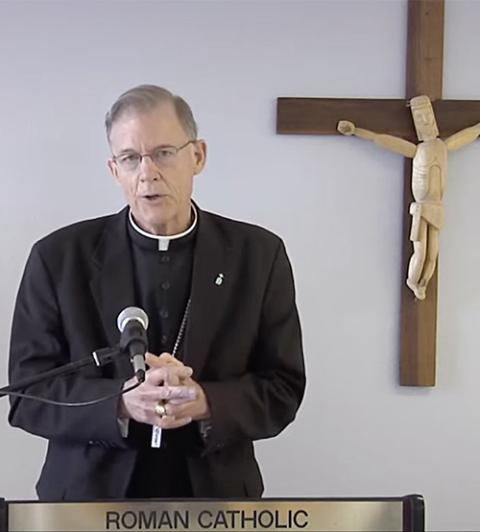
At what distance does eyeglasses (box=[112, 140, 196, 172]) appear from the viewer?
153 centimetres

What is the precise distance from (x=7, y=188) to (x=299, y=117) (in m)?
0.90

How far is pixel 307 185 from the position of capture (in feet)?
8.54

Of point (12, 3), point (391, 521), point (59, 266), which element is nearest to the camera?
point (391, 521)

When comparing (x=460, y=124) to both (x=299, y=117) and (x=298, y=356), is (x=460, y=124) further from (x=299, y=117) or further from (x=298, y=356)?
(x=298, y=356)

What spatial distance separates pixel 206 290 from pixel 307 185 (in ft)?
3.52

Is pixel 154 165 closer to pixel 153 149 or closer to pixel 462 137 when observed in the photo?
pixel 153 149

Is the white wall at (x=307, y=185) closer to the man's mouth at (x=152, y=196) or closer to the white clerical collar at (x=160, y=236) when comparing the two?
the white clerical collar at (x=160, y=236)

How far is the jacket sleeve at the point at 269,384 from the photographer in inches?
59.1

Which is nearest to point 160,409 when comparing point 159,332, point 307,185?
point 159,332

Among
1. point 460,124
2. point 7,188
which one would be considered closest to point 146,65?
point 7,188

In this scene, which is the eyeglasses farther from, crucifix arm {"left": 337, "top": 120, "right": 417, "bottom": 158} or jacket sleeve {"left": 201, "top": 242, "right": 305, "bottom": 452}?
crucifix arm {"left": 337, "top": 120, "right": 417, "bottom": 158}

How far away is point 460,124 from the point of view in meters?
2.55

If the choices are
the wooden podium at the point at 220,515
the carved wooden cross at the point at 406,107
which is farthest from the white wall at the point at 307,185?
the wooden podium at the point at 220,515

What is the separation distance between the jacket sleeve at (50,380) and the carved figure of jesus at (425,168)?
4.10 feet
